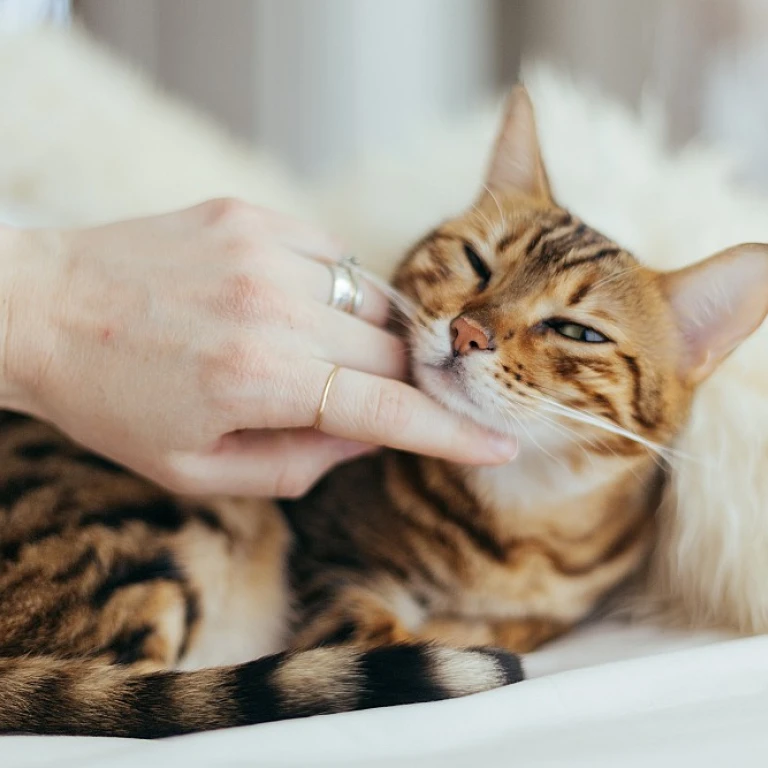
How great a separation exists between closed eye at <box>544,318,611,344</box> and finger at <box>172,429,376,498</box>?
23cm

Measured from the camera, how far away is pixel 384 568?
1023mm

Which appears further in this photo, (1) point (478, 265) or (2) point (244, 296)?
(1) point (478, 265)

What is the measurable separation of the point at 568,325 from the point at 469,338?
0.11m

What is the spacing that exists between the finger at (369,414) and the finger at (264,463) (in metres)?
0.06

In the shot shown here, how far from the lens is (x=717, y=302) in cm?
88

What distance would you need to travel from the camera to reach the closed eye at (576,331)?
0.86 m

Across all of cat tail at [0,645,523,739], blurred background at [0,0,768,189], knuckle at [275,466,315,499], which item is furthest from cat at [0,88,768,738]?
blurred background at [0,0,768,189]

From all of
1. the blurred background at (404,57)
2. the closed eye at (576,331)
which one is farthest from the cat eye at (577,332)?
the blurred background at (404,57)

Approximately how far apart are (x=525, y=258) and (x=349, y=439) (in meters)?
0.27

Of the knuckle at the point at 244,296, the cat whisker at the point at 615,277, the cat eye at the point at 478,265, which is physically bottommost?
the knuckle at the point at 244,296

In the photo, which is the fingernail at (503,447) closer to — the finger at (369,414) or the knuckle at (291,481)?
the finger at (369,414)

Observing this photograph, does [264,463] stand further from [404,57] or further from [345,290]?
[404,57]

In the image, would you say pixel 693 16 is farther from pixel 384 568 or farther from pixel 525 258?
pixel 384 568

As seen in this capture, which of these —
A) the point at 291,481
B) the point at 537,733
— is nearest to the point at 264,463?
the point at 291,481
